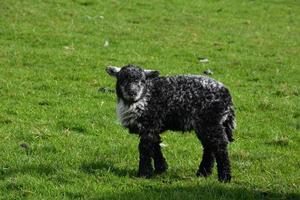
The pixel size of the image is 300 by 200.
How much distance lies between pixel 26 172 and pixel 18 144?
1703mm

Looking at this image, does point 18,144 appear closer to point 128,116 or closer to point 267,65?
point 128,116

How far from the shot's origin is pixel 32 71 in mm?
18703

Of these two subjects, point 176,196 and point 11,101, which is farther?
point 11,101

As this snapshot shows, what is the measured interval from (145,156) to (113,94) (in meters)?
6.61

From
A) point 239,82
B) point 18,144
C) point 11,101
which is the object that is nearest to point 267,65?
point 239,82

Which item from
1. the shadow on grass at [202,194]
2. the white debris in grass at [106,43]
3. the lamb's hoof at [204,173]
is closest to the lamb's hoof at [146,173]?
the shadow on grass at [202,194]

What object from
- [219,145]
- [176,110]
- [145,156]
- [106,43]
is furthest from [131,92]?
[106,43]

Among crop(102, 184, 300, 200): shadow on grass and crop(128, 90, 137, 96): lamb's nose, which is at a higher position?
crop(128, 90, 137, 96): lamb's nose

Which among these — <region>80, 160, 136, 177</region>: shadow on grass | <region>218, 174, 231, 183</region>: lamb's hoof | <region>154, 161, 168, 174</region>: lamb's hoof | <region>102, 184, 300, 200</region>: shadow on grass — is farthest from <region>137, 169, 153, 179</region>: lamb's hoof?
<region>218, 174, 231, 183</region>: lamb's hoof

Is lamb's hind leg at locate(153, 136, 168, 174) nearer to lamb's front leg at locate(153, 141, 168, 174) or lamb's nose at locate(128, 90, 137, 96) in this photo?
lamb's front leg at locate(153, 141, 168, 174)

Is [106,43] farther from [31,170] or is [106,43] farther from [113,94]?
[31,170]

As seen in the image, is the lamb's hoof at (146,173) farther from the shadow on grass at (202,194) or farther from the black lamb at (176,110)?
the shadow on grass at (202,194)

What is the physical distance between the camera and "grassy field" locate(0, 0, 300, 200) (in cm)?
1040

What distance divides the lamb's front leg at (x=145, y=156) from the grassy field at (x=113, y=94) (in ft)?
0.58
